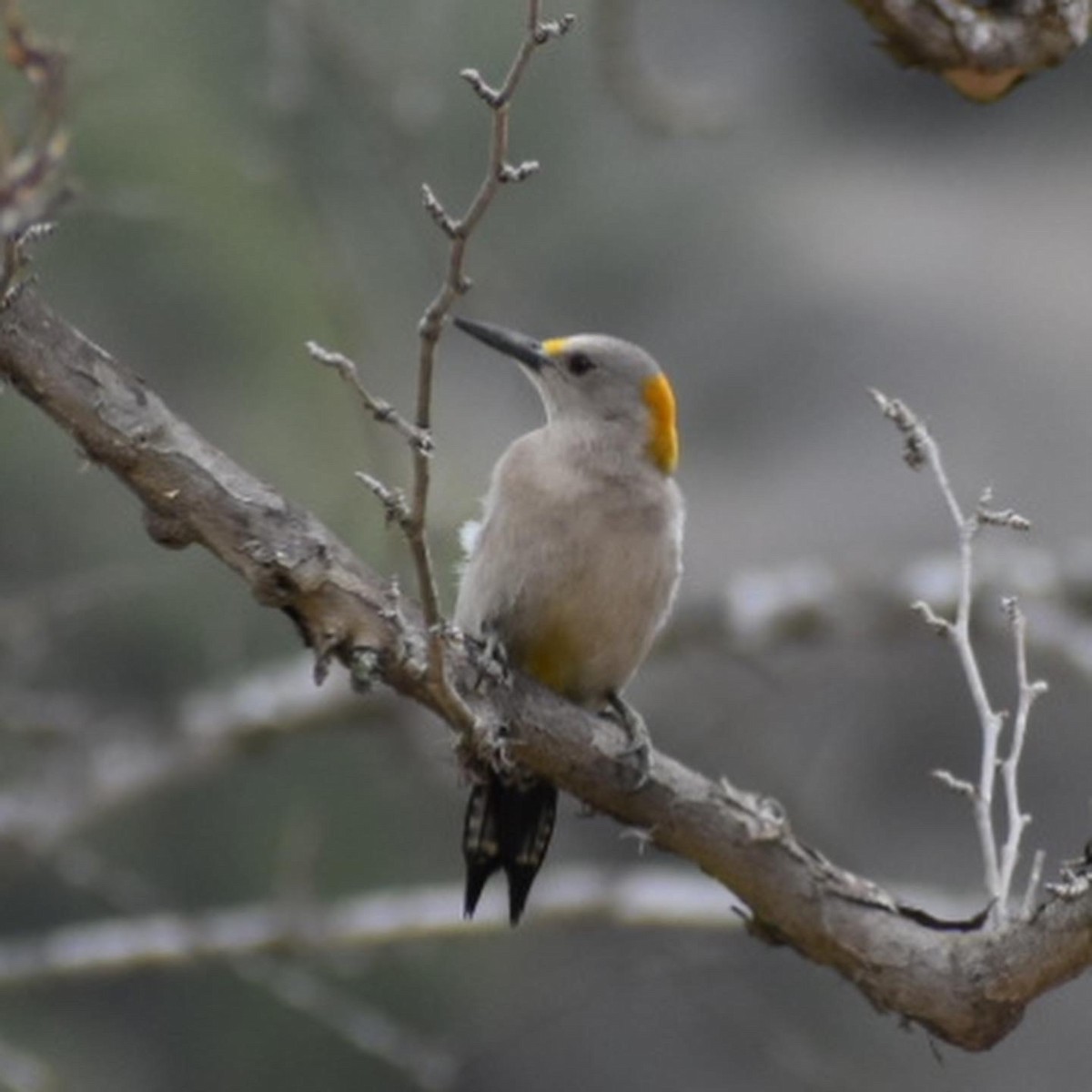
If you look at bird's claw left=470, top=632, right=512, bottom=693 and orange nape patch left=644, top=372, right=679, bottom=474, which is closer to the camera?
bird's claw left=470, top=632, right=512, bottom=693

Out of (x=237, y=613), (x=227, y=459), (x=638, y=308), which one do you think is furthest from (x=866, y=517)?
(x=227, y=459)

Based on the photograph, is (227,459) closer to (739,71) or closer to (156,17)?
(156,17)

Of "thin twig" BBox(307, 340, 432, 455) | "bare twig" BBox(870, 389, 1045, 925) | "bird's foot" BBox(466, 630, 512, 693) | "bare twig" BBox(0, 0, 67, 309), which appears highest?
"bare twig" BBox(0, 0, 67, 309)

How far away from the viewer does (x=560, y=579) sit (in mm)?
6109

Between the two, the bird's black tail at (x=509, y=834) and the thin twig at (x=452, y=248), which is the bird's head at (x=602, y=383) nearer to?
the bird's black tail at (x=509, y=834)

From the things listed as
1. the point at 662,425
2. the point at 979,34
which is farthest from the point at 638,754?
the point at 979,34

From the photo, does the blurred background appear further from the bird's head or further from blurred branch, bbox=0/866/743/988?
the bird's head

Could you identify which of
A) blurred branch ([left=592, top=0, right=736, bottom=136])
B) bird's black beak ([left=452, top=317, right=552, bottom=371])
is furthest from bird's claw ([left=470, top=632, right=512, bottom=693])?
blurred branch ([left=592, top=0, right=736, bottom=136])

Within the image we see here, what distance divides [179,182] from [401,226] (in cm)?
280

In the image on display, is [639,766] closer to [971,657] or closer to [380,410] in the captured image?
[971,657]

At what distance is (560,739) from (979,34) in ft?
4.84

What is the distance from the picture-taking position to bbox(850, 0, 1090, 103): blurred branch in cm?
475

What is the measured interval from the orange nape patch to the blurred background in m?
4.65

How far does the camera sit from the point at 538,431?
646 centimetres
